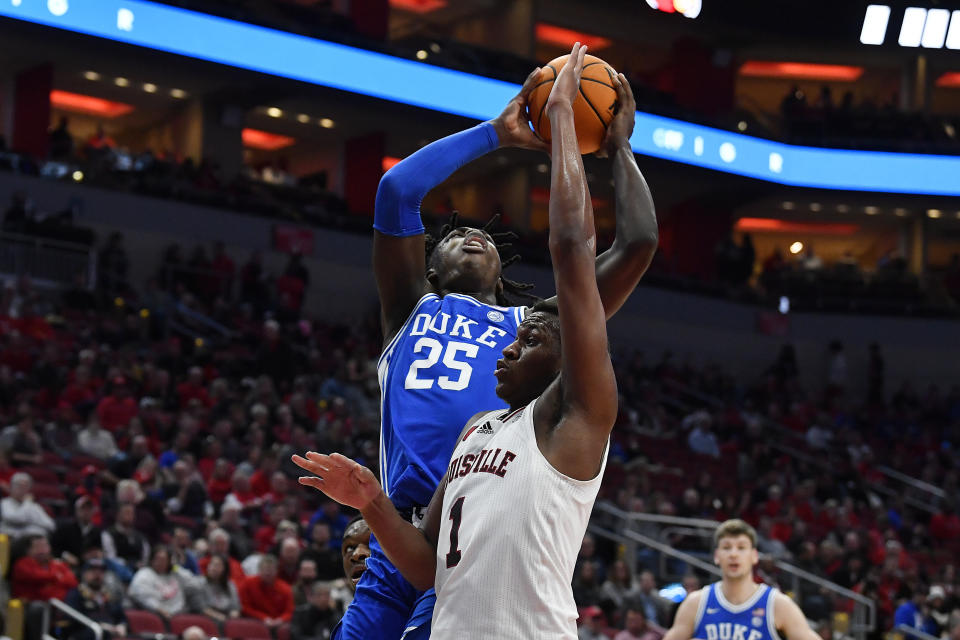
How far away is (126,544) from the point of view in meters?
11.1

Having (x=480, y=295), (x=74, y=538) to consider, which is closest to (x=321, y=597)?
(x=74, y=538)

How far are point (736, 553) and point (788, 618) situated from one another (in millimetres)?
520

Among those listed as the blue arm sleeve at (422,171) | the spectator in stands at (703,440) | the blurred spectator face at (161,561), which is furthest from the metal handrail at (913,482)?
the blue arm sleeve at (422,171)

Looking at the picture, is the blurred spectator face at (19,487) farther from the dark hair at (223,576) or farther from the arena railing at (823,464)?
the arena railing at (823,464)

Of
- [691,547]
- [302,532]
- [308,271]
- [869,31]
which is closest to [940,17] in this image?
[869,31]

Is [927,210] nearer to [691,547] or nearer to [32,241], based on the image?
[691,547]

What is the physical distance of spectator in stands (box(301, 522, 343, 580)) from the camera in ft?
38.1

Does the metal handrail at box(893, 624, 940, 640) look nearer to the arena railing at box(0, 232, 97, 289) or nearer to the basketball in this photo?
the arena railing at box(0, 232, 97, 289)

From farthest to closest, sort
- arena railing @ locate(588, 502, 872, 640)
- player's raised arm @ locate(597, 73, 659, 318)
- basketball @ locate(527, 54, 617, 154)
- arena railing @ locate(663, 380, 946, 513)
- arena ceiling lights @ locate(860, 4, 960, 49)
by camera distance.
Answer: arena ceiling lights @ locate(860, 4, 960, 49)
arena railing @ locate(663, 380, 946, 513)
arena railing @ locate(588, 502, 872, 640)
basketball @ locate(527, 54, 617, 154)
player's raised arm @ locate(597, 73, 659, 318)

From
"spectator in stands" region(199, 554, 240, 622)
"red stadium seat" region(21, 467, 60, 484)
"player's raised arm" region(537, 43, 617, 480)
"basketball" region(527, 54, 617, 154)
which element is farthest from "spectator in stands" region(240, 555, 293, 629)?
"player's raised arm" region(537, 43, 617, 480)

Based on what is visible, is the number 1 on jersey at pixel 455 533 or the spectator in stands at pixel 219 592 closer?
the number 1 on jersey at pixel 455 533

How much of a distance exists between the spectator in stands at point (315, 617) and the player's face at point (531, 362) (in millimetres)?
7500

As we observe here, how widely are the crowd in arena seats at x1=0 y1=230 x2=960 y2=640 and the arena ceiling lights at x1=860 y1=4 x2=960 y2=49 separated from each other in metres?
9.01

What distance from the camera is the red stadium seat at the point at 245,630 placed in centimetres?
1060
